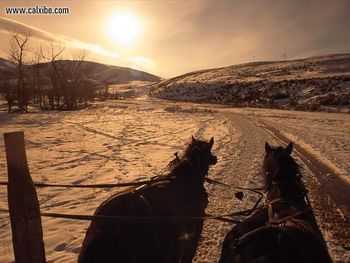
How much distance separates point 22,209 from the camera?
111 inches

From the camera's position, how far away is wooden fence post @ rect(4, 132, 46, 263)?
110 inches

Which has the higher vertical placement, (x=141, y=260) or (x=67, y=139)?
(x=141, y=260)

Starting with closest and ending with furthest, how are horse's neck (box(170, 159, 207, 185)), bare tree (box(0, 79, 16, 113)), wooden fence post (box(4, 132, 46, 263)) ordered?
wooden fence post (box(4, 132, 46, 263)), horse's neck (box(170, 159, 207, 185)), bare tree (box(0, 79, 16, 113))

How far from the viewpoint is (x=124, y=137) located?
658 inches

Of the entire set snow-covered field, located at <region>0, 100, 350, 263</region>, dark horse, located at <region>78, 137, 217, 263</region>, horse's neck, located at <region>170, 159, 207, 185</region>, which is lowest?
snow-covered field, located at <region>0, 100, 350, 263</region>

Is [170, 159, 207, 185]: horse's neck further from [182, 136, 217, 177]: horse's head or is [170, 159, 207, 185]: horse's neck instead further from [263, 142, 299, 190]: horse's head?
[263, 142, 299, 190]: horse's head

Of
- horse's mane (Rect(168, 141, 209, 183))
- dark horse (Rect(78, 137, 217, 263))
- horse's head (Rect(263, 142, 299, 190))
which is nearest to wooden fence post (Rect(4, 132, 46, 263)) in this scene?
dark horse (Rect(78, 137, 217, 263))

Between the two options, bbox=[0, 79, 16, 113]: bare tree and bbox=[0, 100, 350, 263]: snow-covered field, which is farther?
bbox=[0, 79, 16, 113]: bare tree

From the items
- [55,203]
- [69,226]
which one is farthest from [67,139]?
[69,226]

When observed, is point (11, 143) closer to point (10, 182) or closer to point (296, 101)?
point (10, 182)

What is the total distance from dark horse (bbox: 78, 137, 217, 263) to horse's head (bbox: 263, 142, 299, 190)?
961 millimetres

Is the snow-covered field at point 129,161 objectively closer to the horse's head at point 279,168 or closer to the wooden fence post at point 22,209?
the horse's head at point 279,168

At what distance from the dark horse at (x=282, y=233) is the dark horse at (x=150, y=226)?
518 millimetres

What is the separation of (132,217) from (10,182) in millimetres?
1093
